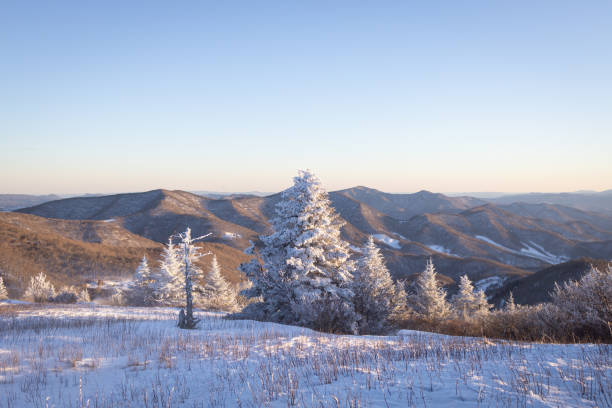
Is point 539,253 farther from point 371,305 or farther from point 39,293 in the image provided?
point 39,293

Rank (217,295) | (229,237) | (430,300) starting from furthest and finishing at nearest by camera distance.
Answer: (229,237)
(217,295)
(430,300)

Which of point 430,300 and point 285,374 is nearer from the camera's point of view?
point 285,374

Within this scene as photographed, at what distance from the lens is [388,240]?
14300 centimetres

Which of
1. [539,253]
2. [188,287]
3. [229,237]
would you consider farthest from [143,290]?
[539,253]

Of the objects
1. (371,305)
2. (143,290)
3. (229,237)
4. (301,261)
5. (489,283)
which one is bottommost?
(489,283)

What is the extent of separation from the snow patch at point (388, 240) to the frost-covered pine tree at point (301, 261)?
411 feet

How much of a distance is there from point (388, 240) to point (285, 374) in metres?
144

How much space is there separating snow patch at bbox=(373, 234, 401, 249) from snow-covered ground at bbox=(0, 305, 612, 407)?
13400 cm

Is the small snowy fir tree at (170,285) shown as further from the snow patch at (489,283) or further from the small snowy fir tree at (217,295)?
the snow patch at (489,283)

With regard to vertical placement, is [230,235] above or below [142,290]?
below

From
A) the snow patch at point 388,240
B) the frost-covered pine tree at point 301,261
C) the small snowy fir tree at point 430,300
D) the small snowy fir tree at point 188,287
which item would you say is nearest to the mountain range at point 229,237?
the snow patch at point 388,240

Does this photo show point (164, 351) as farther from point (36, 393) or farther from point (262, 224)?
point (262, 224)

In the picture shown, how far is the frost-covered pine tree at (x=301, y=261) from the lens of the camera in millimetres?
14195

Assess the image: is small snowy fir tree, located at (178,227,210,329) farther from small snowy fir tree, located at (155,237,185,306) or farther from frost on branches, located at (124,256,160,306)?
frost on branches, located at (124,256,160,306)
